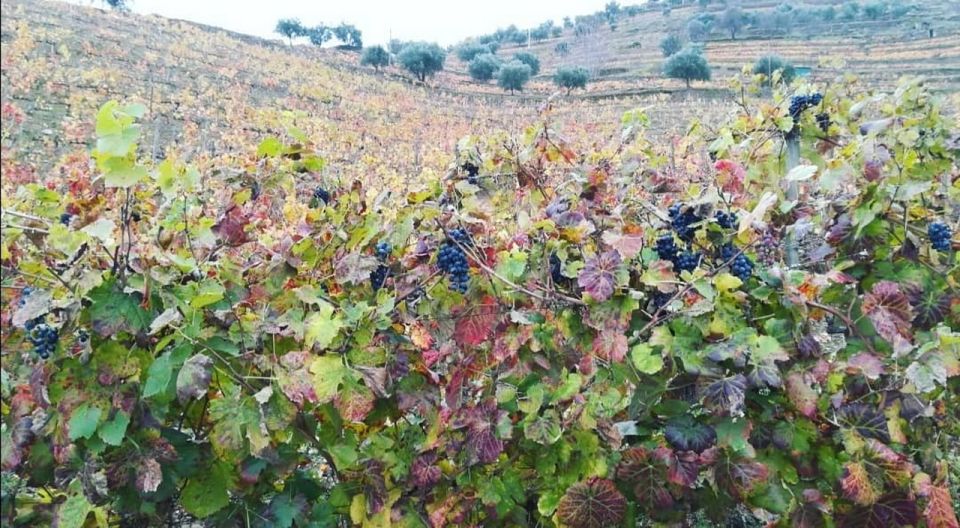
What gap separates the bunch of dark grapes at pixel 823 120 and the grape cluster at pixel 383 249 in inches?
58.8

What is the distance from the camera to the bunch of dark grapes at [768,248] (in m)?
1.67

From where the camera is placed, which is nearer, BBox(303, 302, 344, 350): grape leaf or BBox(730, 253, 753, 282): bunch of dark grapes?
BBox(303, 302, 344, 350): grape leaf

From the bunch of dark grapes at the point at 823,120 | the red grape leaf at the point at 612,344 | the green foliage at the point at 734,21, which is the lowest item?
the green foliage at the point at 734,21

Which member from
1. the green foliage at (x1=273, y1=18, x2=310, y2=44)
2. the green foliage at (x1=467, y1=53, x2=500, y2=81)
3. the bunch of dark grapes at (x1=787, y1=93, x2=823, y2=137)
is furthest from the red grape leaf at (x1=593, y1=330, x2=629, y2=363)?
the green foliage at (x1=273, y1=18, x2=310, y2=44)

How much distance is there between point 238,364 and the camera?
144 centimetres

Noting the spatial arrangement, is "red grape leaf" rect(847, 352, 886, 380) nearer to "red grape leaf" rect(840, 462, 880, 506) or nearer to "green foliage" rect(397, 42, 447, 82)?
"red grape leaf" rect(840, 462, 880, 506)

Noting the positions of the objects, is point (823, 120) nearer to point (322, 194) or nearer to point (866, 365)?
point (866, 365)

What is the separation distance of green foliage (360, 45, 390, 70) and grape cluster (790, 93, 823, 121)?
33.7 meters

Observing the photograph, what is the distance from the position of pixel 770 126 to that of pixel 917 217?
51 centimetres

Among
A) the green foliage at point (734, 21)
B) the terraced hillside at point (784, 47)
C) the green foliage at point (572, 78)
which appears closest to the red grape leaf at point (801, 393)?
the terraced hillside at point (784, 47)

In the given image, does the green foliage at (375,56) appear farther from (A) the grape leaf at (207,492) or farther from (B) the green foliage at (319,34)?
(A) the grape leaf at (207,492)

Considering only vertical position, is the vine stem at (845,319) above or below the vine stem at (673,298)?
below

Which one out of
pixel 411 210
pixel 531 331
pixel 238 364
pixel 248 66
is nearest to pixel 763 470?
pixel 531 331

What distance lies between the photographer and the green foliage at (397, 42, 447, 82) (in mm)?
32469
